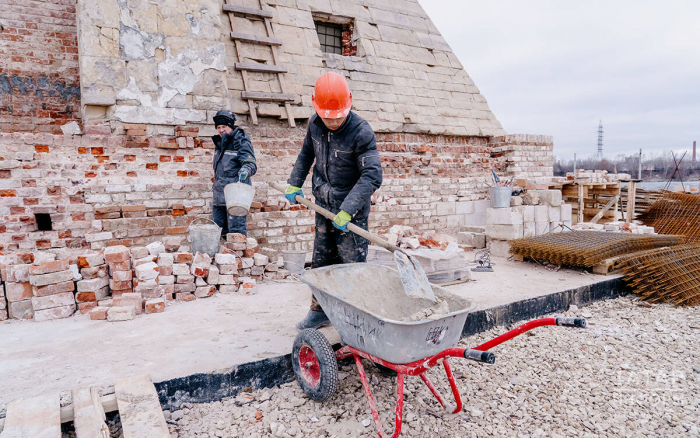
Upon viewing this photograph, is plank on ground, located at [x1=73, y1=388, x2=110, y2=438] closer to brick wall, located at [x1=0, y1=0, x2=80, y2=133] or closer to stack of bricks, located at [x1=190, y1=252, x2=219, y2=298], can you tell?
stack of bricks, located at [x1=190, y1=252, x2=219, y2=298]

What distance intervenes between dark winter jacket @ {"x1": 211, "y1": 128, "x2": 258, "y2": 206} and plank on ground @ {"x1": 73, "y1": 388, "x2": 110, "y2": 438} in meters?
3.11

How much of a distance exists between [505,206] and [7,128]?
300 inches

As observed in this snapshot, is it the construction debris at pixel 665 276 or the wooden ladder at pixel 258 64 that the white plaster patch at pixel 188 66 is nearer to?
the wooden ladder at pixel 258 64

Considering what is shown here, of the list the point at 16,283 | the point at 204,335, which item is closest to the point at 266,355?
the point at 204,335

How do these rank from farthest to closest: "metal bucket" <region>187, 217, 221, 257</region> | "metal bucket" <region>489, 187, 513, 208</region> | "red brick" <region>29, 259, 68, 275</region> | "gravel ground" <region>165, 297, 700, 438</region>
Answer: "metal bucket" <region>489, 187, 513, 208</region>
"metal bucket" <region>187, 217, 221, 257</region>
"red brick" <region>29, 259, 68, 275</region>
"gravel ground" <region>165, 297, 700, 438</region>

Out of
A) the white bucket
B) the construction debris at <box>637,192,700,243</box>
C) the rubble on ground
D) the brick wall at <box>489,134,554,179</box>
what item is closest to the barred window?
the brick wall at <box>489,134,554,179</box>

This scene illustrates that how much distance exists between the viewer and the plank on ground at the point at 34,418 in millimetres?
1952

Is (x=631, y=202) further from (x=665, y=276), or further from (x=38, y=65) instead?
(x=38, y=65)

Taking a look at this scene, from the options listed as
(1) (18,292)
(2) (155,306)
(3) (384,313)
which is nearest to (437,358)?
(3) (384,313)

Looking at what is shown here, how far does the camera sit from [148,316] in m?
3.72

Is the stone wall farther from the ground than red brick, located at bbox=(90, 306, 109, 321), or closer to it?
farther from the ground

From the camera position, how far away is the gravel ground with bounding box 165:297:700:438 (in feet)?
8.04

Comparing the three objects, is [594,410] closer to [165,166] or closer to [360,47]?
[165,166]

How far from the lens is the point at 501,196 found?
23.1 ft
